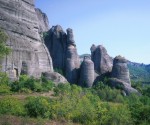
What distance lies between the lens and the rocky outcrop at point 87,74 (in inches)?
1770

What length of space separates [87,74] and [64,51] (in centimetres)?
586

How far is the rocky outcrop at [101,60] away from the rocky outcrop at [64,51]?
331cm

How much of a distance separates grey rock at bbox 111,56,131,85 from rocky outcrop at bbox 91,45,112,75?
4840mm

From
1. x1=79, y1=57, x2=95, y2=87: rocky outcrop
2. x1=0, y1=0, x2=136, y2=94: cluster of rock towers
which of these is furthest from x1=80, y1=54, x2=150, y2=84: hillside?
x1=79, y1=57, x2=95, y2=87: rocky outcrop

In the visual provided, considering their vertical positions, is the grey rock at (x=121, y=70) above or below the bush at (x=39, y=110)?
above

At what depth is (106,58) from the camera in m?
49.8

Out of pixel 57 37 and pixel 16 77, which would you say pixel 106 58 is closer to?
pixel 57 37

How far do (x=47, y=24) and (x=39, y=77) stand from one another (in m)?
26.1

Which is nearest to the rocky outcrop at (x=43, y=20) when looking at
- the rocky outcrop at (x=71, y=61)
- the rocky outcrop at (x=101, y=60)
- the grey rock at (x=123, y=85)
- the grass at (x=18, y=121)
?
the rocky outcrop at (x=71, y=61)

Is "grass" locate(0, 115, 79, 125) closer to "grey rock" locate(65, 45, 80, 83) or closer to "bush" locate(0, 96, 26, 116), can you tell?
"bush" locate(0, 96, 26, 116)

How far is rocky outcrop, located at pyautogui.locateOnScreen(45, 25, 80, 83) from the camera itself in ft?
154

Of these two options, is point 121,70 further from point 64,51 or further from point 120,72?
point 64,51

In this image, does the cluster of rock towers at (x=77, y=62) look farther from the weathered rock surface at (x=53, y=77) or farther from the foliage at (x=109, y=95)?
the weathered rock surface at (x=53, y=77)

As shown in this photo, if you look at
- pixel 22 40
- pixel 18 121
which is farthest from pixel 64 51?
pixel 18 121
